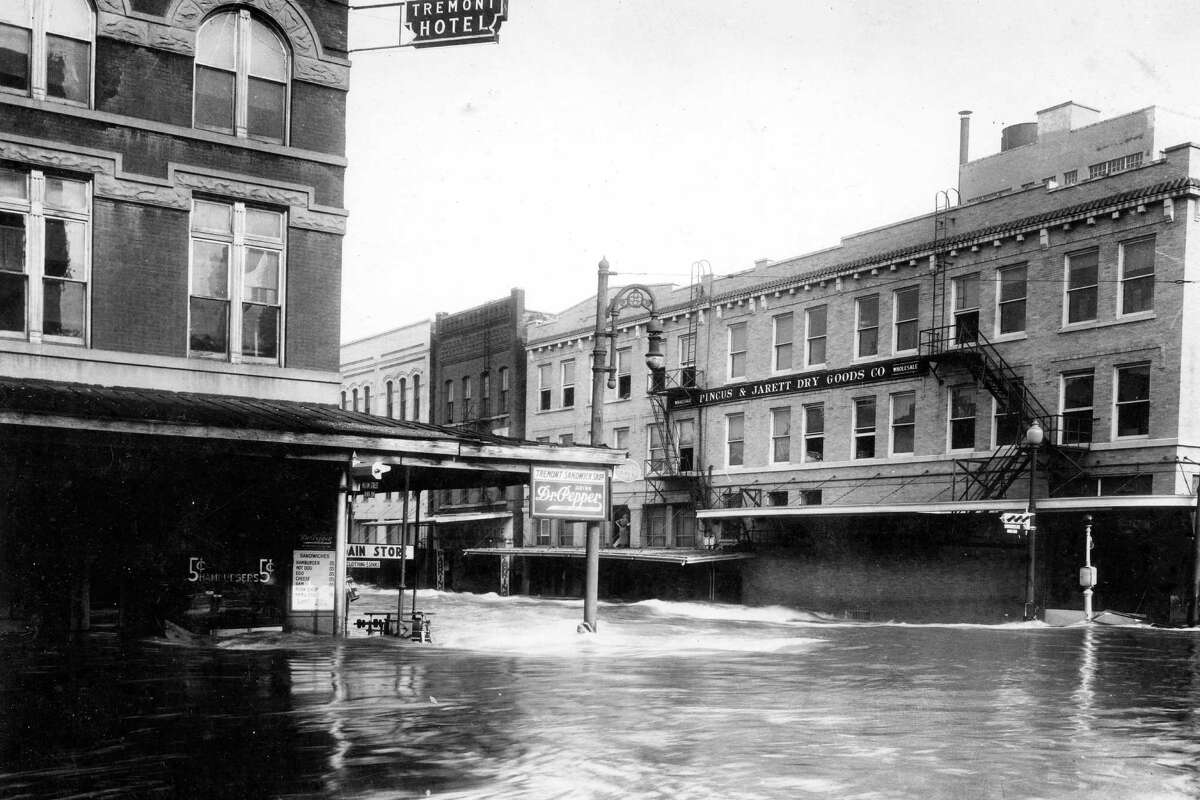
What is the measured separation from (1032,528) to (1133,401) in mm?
4082

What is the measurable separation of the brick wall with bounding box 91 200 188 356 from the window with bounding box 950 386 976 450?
22.8 meters

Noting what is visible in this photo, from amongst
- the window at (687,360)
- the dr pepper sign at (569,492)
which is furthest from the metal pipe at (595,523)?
the window at (687,360)

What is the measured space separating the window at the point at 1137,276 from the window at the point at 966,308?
4361 millimetres

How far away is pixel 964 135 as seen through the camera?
46.4 metres

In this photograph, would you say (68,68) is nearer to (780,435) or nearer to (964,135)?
(780,435)

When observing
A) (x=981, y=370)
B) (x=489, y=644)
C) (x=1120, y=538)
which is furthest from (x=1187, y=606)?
(x=489, y=644)

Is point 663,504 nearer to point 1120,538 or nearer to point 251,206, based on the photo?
point 1120,538

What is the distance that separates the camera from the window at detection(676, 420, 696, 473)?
140ft

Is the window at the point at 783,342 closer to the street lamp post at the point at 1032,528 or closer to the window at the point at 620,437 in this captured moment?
the window at the point at 620,437

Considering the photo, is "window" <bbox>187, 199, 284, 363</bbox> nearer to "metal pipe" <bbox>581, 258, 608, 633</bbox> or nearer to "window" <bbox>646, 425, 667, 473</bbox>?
"metal pipe" <bbox>581, 258, 608, 633</bbox>

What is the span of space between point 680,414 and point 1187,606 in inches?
770

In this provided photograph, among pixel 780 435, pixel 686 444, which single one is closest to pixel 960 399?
pixel 780 435

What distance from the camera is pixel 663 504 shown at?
142ft

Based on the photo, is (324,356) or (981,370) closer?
(324,356)
